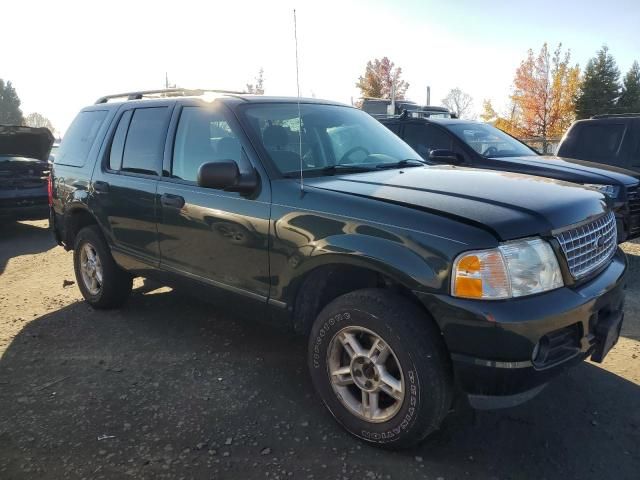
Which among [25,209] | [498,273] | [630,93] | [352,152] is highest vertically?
[630,93]

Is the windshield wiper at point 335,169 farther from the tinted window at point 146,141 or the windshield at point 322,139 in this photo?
the tinted window at point 146,141

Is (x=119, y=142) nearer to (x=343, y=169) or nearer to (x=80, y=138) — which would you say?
(x=80, y=138)

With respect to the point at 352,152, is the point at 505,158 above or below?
below

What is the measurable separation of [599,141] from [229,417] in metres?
7.26

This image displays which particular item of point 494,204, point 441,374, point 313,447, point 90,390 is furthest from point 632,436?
point 90,390

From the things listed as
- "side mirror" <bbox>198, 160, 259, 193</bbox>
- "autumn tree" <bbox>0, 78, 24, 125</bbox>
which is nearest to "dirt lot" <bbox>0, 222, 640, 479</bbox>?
"side mirror" <bbox>198, 160, 259, 193</bbox>

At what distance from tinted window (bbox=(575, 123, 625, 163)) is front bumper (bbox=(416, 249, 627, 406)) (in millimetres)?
6300

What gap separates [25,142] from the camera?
914 cm

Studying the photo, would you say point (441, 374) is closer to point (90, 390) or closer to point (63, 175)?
point (90, 390)

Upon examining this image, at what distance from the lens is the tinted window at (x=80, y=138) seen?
4758 millimetres

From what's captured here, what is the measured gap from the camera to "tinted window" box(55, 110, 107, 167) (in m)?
4.76

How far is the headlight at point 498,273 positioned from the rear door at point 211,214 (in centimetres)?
122

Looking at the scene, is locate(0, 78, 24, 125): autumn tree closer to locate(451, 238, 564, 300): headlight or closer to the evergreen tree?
the evergreen tree

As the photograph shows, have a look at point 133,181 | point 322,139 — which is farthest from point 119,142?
point 322,139
